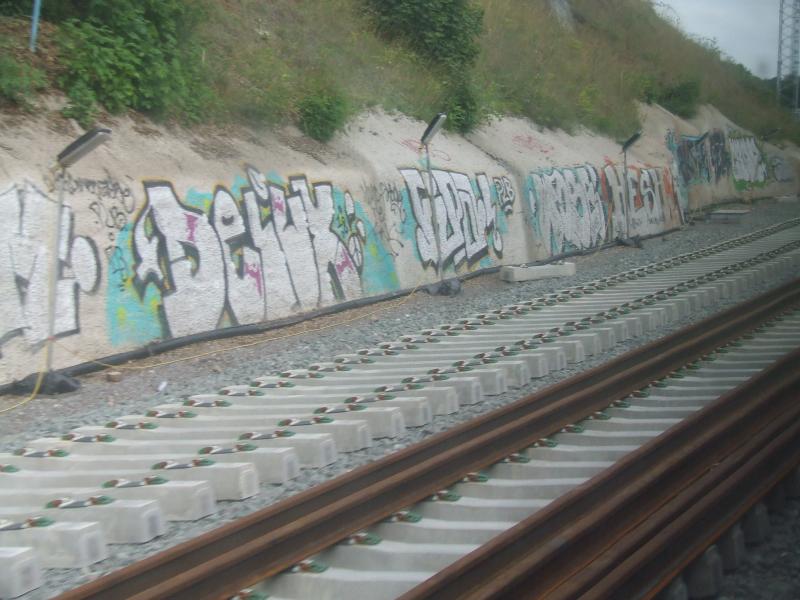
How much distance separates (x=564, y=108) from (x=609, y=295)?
13.5 meters

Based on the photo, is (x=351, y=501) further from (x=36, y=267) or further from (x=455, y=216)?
(x=455, y=216)

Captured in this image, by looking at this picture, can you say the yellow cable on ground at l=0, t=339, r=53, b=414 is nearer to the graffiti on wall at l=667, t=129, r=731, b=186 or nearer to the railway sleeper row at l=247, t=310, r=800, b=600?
the railway sleeper row at l=247, t=310, r=800, b=600

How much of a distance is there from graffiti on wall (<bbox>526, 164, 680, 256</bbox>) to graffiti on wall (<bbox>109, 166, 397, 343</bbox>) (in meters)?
6.79

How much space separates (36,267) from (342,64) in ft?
36.2

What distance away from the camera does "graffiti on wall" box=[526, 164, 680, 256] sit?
21781 mm

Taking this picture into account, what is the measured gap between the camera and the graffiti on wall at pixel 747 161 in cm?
3962

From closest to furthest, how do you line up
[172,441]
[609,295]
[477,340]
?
[172,441], [477,340], [609,295]

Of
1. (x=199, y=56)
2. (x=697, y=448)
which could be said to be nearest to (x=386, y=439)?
(x=697, y=448)

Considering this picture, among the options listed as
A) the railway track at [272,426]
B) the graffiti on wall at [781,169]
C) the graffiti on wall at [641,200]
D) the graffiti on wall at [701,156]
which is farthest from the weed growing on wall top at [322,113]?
the graffiti on wall at [781,169]

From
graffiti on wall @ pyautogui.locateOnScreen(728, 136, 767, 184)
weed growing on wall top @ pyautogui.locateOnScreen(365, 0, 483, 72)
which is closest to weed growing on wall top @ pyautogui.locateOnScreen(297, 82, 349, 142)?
weed growing on wall top @ pyautogui.locateOnScreen(365, 0, 483, 72)

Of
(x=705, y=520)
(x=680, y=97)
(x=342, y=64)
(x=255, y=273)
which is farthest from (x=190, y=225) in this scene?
(x=680, y=97)

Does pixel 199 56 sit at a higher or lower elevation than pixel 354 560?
higher

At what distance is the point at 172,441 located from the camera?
7.54 metres

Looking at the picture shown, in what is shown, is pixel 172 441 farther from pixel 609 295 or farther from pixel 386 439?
pixel 609 295
